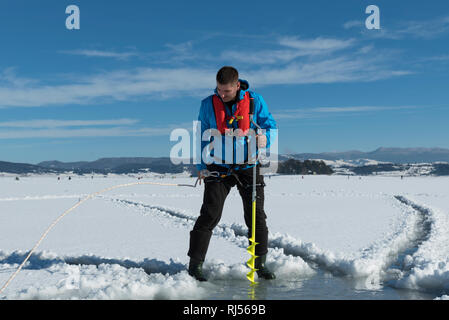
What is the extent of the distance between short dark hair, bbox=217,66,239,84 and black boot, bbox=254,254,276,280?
176cm

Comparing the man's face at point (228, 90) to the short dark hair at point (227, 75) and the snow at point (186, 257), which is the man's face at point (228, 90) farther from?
the snow at point (186, 257)

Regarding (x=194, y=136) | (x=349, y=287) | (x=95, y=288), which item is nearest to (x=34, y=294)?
(x=95, y=288)

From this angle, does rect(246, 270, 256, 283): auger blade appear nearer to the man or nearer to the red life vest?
the man

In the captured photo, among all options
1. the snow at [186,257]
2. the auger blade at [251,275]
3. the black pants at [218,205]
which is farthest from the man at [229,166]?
the snow at [186,257]

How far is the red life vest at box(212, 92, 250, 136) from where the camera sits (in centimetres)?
430

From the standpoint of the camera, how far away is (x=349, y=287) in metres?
4.25

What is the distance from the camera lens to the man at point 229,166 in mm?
4309

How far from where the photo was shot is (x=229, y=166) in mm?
4434

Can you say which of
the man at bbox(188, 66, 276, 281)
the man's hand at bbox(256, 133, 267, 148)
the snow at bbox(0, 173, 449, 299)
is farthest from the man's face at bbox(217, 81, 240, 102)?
the snow at bbox(0, 173, 449, 299)

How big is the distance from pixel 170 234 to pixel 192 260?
333 cm

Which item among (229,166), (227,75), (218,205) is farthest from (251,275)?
(227,75)

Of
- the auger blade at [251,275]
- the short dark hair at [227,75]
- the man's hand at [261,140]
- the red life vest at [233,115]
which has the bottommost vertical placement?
the auger blade at [251,275]

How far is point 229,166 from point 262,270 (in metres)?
1.08
